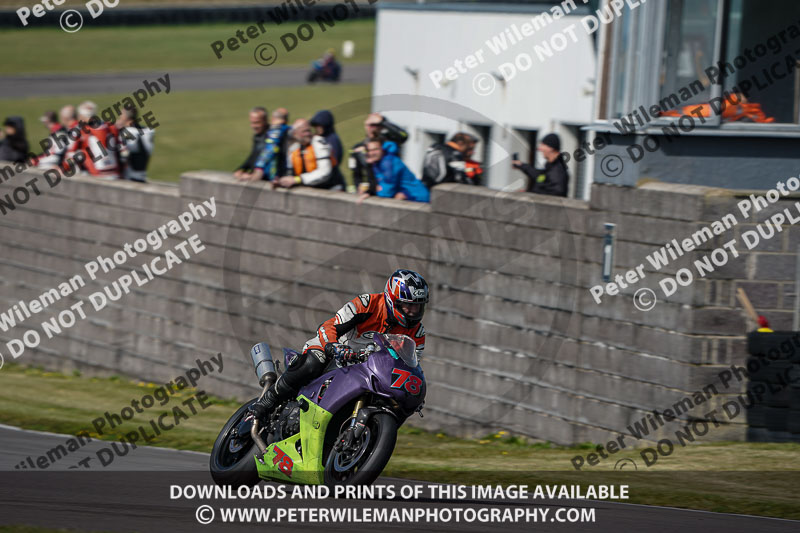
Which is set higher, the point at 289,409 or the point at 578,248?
the point at 578,248

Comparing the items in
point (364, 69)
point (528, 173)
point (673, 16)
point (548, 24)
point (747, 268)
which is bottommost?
point (747, 268)

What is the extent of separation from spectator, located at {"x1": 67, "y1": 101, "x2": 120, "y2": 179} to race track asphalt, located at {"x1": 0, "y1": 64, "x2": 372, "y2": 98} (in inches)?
903

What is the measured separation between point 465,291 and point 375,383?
4.99 metres

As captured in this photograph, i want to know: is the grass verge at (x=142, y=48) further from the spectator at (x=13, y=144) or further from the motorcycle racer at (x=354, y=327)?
the motorcycle racer at (x=354, y=327)

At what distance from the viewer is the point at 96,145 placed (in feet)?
58.3

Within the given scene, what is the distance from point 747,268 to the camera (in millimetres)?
10836

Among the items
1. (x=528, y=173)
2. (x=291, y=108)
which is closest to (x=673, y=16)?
(x=528, y=173)

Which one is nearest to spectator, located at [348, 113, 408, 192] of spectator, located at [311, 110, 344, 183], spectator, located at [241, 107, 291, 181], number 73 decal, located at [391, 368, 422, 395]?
spectator, located at [311, 110, 344, 183]

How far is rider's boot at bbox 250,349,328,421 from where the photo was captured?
8.84m

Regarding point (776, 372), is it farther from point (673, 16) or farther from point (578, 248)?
point (673, 16)

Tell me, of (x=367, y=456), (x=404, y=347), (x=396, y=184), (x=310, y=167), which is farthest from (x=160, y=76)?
(x=367, y=456)

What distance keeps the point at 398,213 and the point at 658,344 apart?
12.1ft

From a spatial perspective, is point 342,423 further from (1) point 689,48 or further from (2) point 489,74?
(2) point 489,74

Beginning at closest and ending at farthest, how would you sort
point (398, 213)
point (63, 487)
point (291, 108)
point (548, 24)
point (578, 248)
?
point (63, 487) → point (578, 248) → point (398, 213) → point (548, 24) → point (291, 108)
